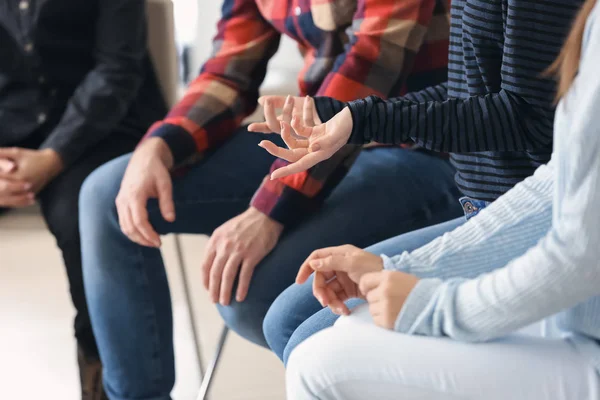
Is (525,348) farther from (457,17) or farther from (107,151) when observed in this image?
(107,151)

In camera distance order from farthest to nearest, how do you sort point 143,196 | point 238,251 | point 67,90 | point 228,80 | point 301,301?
point 67,90 < point 228,80 < point 143,196 < point 238,251 < point 301,301

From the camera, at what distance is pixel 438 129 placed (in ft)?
2.52

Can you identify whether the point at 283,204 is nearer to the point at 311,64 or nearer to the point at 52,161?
the point at 311,64

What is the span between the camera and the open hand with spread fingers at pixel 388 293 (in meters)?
0.64

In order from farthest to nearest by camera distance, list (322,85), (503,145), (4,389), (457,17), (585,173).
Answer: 1. (4,389)
2. (322,85)
3. (457,17)
4. (503,145)
5. (585,173)

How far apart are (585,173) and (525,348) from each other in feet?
0.53

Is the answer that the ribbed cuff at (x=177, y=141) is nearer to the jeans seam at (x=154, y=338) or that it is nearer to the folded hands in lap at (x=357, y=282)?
the jeans seam at (x=154, y=338)

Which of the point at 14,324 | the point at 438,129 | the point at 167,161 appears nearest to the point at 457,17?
the point at 438,129

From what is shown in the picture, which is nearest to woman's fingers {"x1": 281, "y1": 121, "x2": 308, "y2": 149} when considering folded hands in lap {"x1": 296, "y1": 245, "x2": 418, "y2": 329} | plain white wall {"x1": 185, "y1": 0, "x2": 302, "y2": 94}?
folded hands in lap {"x1": 296, "y1": 245, "x2": 418, "y2": 329}

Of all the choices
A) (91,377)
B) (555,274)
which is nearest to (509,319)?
(555,274)

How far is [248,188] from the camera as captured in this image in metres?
1.14

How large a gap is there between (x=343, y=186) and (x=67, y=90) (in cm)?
90

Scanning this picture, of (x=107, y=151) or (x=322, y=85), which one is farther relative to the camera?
(x=107, y=151)

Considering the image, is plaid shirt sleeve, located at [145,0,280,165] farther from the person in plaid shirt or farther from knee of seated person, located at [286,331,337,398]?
knee of seated person, located at [286,331,337,398]
